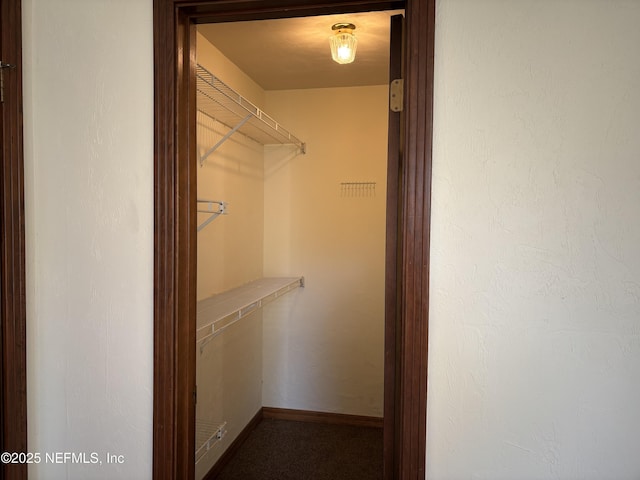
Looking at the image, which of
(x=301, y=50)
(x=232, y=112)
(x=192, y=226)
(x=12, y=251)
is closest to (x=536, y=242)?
(x=192, y=226)

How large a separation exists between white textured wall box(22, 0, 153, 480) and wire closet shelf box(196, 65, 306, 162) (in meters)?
0.43

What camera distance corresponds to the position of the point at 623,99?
1.00 metres

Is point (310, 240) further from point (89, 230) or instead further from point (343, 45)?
point (89, 230)

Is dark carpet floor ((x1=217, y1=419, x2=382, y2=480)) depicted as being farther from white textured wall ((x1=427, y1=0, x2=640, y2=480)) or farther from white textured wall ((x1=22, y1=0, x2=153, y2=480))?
white textured wall ((x1=427, y1=0, x2=640, y2=480))

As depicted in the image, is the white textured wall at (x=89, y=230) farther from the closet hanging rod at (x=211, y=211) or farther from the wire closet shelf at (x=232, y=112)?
the closet hanging rod at (x=211, y=211)

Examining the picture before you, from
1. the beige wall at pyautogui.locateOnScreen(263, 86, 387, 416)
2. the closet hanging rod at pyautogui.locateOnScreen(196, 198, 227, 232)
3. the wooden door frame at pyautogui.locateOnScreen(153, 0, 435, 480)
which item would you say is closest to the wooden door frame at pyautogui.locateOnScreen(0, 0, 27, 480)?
the wooden door frame at pyautogui.locateOnScreen(153, 0, 435, 480)

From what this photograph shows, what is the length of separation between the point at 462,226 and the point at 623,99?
460mm

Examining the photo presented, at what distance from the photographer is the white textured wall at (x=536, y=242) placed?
→ 1008 mm

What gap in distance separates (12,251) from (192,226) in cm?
50

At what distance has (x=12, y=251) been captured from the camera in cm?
122

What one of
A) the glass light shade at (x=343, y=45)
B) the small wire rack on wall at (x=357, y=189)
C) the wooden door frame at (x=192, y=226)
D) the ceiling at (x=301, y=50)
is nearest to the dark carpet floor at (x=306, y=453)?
the wooden door frame at (x=192, y=226)

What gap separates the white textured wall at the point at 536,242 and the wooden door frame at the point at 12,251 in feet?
3.78

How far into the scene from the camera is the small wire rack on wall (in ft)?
10.2

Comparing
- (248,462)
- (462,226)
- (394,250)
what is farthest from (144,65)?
(248,462)
